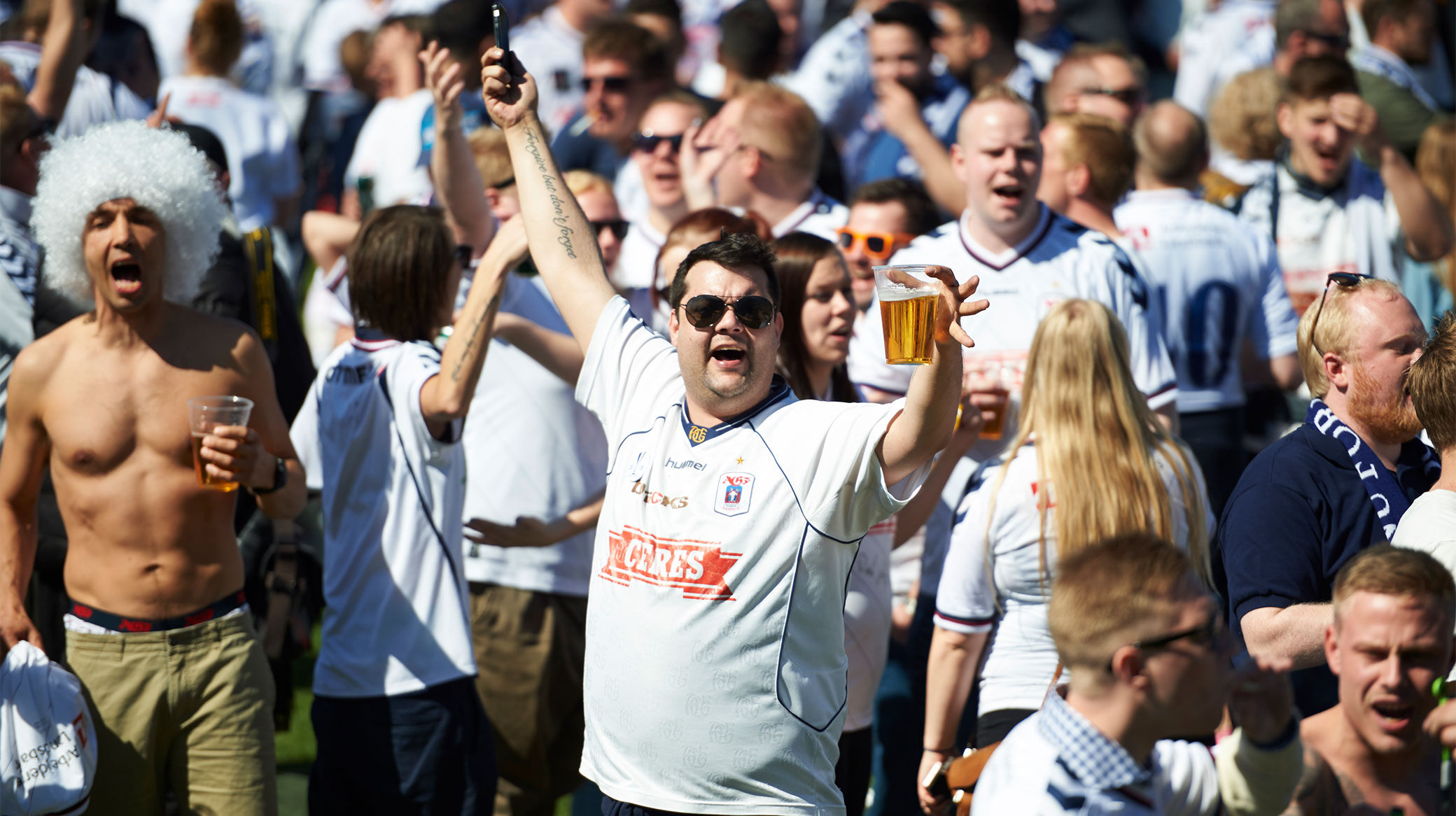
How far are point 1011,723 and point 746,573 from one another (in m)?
1.35

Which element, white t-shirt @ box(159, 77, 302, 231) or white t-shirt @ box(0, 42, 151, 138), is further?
white t-shirt @ box(159, 77, 302, 231)

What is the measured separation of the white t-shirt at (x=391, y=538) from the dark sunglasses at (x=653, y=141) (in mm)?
2191

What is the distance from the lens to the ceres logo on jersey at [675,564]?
10.3 ft

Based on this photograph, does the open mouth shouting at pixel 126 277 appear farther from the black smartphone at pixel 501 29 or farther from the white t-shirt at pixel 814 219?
the white t-shirt at pixel 814 219

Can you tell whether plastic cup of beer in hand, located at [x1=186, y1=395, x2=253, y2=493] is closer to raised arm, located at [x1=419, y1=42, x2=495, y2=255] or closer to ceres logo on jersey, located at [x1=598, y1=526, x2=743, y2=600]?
raised arm, located at [x1=419, y1=42, x2=495, y2=255]

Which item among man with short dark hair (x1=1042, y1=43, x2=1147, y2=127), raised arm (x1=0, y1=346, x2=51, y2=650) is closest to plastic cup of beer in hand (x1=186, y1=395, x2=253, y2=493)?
raised arm (x1=0, y1=346, x2=51, y2=650)

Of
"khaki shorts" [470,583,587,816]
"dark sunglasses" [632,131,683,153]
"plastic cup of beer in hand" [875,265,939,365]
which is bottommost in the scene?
"khaki shorts" [470,583,587,816]

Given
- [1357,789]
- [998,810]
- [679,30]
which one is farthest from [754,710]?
[679,30]

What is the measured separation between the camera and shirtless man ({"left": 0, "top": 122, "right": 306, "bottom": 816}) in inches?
155

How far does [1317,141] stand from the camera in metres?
6.45

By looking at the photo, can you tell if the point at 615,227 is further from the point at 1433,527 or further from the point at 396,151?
the point at 1433,527

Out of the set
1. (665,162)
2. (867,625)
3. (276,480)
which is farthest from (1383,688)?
(665,162)

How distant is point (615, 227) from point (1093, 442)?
2.23m

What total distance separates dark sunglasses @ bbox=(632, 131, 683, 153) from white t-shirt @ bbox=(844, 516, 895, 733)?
8.06 feet
